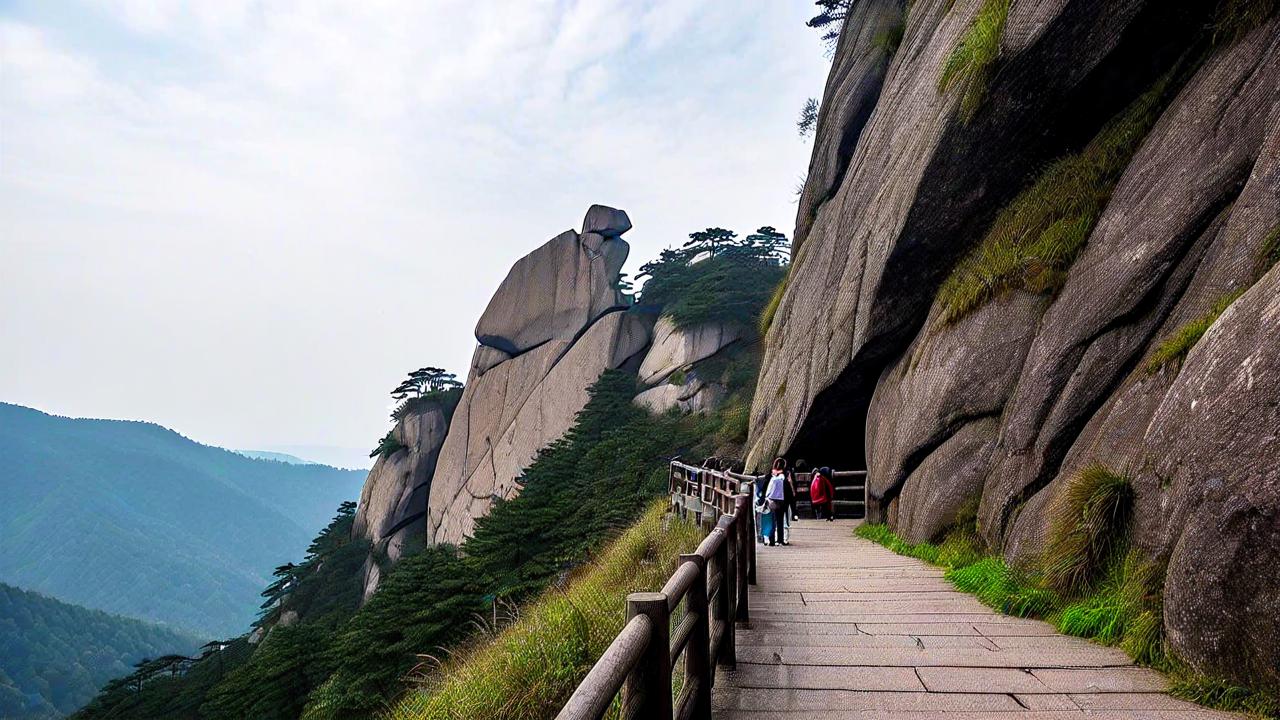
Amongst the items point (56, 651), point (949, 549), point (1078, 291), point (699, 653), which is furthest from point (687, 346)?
point (56, 651)

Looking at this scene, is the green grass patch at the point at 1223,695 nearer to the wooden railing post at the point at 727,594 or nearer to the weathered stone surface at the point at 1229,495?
the weathered stone surface at the point at 1229,495

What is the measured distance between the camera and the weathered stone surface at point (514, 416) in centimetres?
3653

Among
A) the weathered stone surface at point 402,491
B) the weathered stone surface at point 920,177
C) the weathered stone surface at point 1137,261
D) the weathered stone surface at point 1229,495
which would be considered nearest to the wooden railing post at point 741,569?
the weathered stone surface at point 1137,261

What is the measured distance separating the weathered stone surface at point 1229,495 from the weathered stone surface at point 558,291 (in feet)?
117

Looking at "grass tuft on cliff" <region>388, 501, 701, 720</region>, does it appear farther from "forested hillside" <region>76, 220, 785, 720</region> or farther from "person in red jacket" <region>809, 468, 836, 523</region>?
"person in red jacket" <region>809, 468, 836, 523</region>

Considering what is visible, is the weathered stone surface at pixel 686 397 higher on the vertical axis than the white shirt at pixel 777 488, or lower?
higher

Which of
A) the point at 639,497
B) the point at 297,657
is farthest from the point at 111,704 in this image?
the point at 639,497

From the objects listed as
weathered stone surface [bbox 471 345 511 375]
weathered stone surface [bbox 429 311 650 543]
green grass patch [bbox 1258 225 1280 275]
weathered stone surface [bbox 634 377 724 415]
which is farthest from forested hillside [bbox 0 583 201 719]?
green grass patch [bbox 1258 225 1280 275]

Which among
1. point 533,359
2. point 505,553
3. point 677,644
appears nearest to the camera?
point 677,644

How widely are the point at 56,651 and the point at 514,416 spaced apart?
365ft

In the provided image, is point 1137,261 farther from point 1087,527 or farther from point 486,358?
point 486,358

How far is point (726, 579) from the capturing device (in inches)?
197

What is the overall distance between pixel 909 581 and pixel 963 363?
305 cm

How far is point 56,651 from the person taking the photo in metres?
105
